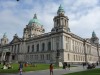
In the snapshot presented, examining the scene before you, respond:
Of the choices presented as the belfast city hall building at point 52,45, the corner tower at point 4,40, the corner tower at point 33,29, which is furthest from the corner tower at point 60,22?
the corner tower at point 4,40

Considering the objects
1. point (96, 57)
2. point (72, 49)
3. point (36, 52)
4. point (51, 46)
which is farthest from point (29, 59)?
point (96, 57)

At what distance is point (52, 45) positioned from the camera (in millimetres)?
78125

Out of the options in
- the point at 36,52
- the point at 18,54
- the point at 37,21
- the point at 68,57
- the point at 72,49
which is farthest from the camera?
the point at 37,21

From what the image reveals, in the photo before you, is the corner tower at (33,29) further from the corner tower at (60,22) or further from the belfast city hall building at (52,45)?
the corner tower at (60,22)

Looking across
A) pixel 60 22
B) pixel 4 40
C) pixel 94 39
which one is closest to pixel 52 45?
pixel 60 22

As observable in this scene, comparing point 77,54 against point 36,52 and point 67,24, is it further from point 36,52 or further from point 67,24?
point 36,52

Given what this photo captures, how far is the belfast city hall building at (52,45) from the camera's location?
7469 centimetres

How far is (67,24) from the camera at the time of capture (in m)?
82.9

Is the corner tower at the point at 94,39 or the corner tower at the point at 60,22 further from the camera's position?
the corner tower at the point at 94,39

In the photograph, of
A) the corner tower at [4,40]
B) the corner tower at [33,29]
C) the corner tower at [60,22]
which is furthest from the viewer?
the corner tower at [4,40]

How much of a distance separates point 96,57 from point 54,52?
60.0 metres

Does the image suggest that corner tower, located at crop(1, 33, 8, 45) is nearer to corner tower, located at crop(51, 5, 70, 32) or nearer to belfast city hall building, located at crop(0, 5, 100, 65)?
belfast city hall building, located at crop(0, 5, 100, 65)

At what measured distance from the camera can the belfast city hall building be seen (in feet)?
245

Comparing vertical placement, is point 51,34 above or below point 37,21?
below
